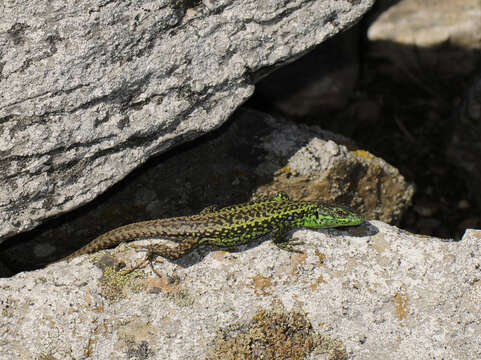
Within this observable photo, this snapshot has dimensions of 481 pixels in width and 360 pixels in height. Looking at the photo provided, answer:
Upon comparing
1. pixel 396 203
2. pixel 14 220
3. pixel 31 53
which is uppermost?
pixel 31 53

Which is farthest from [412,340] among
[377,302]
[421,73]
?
[421,73]

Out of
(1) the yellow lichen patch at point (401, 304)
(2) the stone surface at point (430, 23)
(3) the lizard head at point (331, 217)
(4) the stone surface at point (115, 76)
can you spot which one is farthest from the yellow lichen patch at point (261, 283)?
(2) the stone surface at point (430, 23)

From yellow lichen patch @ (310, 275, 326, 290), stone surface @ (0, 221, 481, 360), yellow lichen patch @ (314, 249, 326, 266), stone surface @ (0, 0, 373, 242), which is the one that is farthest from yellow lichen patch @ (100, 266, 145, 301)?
yellow lichen patch @ (314, 249, 326, 266)

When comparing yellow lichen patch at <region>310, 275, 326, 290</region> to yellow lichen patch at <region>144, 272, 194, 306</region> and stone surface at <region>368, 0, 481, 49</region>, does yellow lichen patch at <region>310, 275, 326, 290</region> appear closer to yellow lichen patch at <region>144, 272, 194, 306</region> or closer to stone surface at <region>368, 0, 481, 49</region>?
yellow lichen patch at <region>144, 272, 194, 306</region>

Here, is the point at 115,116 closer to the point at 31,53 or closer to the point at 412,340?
the point at 31,53

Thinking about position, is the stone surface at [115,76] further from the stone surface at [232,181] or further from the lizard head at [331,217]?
the lizard head at [331,217]
